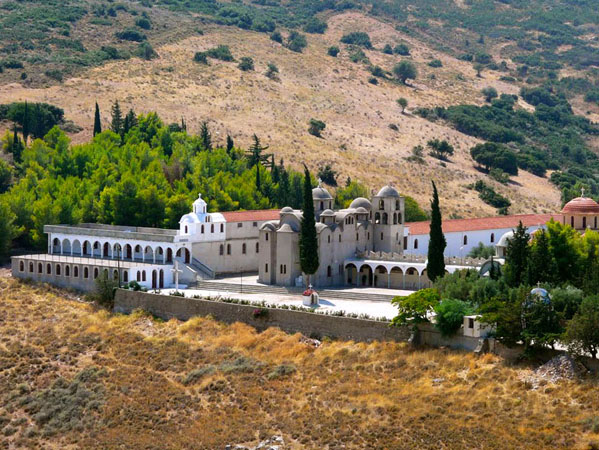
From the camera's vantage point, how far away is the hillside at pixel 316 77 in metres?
114

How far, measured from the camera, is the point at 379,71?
15038 centimetres

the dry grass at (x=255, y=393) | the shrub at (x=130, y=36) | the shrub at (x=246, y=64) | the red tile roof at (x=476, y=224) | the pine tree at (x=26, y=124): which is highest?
the shrub at (x=130, y=36)

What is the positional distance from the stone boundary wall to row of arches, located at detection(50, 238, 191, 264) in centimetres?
615

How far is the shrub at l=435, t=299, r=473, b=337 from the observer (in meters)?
49.9

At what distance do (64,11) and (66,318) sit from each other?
92.5 meters

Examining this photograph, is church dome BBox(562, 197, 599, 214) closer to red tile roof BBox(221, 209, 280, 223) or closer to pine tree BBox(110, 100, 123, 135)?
red tile roof BBox(221, 209, 280, 223)

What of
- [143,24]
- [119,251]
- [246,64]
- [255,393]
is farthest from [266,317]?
[143,24]

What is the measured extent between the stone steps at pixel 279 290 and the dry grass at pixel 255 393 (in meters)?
5.36

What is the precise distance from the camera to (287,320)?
5538 cm

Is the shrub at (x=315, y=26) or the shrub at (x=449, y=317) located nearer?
the shrub at (x=449, y=317)

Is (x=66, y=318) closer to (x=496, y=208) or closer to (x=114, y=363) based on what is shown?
(x=114, y=363)

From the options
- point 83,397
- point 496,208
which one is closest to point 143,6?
point 496,208

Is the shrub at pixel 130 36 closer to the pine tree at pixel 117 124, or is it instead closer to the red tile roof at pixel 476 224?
the pine tree at pixel 117 124

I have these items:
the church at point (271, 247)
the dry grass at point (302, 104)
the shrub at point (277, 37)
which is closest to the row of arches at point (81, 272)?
the church at point (271, 247)
